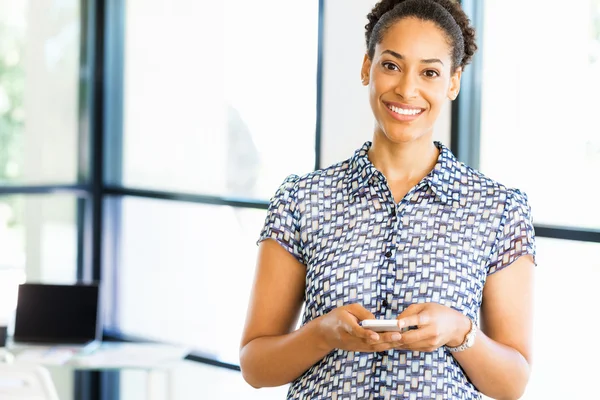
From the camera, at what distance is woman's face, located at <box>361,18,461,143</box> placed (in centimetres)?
156

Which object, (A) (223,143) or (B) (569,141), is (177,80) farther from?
(B) (569,141)

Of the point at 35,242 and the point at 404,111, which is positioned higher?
the point at 404,111

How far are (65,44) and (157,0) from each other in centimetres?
47

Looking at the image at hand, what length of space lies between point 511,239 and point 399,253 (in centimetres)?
20

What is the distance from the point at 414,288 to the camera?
155 cm

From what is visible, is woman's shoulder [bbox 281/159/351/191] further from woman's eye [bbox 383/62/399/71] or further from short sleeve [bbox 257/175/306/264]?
woman's eye [bbox 383/62/399/71]

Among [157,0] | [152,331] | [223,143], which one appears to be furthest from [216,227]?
[157,0]

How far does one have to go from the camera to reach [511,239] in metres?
1.56

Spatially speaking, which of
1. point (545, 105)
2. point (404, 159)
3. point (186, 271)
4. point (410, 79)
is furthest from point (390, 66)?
point (186, 271)

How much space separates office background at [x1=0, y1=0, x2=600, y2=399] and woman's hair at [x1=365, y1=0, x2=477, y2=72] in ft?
2.90

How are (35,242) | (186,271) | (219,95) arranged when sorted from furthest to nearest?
(35,242)
(186,271)
(219,95)

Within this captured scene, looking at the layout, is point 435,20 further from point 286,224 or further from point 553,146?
point 553,146

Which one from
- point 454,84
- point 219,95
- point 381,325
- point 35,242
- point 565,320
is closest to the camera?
point 381,325

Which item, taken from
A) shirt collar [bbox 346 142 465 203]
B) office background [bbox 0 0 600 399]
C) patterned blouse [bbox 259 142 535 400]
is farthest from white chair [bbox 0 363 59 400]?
shirt collar [bbox 346 142 465 203]
